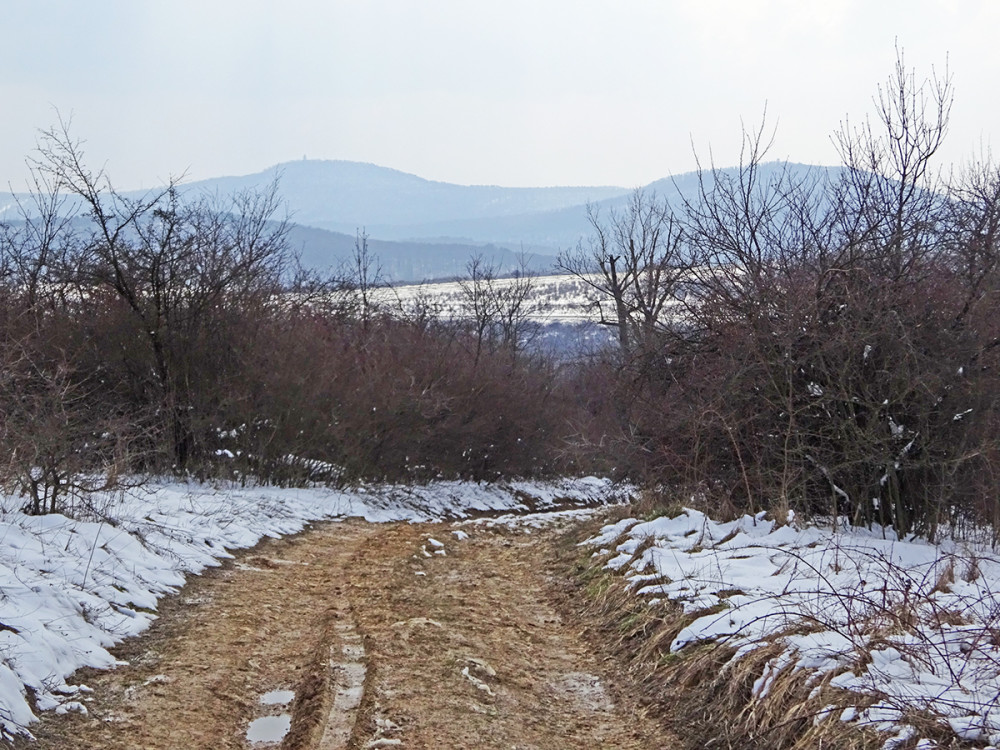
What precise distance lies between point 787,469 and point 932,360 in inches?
73.2

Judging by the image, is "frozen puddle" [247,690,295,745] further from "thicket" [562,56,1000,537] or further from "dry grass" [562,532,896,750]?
"thicket" [562,56,1000,537]

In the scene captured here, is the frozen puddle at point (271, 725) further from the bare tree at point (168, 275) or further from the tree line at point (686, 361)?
the bare tree at point (168, 275)

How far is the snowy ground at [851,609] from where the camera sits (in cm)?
445

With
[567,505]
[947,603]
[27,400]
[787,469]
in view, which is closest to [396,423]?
[567,505]

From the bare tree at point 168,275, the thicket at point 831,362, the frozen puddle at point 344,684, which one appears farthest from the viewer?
the bare tree at point 168,275

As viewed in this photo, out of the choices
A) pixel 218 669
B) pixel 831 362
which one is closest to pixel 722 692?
pixel 218 669

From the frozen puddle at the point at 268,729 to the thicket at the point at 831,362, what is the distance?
588cm

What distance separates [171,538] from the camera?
1027 centimetres

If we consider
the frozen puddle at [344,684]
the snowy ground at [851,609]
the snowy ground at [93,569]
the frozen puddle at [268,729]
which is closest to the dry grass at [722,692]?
the snowy ground at [851,609]

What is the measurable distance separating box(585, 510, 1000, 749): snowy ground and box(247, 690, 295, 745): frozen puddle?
8.69 feet

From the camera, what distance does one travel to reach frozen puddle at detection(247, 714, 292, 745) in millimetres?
5102

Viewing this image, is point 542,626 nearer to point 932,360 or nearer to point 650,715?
point 650,715

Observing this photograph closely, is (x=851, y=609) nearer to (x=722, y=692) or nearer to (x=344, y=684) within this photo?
(x=722, y=692)

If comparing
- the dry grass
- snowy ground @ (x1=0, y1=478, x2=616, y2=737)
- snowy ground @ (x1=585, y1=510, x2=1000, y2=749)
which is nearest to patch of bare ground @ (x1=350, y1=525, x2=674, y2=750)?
the dry grass
